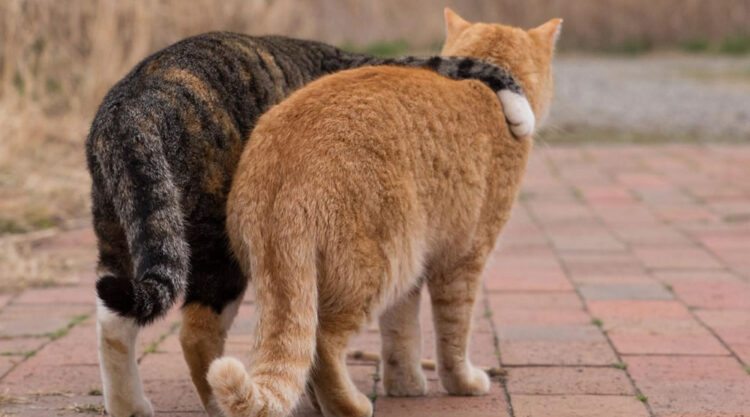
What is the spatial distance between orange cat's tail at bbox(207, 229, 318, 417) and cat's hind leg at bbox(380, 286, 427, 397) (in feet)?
2.06

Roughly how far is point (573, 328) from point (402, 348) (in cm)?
110

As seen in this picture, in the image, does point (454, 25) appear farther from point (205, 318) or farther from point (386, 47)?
point (386, 47)

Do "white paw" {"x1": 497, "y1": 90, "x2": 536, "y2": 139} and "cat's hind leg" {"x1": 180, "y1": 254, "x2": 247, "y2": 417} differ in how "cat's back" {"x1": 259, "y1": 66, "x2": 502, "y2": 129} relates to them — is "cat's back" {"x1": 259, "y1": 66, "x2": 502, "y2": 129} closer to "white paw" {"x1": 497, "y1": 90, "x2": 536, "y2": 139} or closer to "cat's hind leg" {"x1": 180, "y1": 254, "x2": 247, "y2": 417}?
"white paw" {"x1": 497, "y1": 90, "x2": 536, "y2": 139}

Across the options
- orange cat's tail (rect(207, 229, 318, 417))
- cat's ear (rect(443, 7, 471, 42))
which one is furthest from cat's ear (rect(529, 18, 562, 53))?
orange cat's tail (rect(207, 229, 318, 417))

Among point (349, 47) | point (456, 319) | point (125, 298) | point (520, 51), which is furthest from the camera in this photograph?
point (349, 47)

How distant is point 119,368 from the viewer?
322 centimetres

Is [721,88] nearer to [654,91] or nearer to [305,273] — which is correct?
[654,91]

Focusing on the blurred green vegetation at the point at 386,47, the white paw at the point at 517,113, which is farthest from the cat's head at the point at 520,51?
the blurred green vegetation at the point at 386,47

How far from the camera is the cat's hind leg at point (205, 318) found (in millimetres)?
3080

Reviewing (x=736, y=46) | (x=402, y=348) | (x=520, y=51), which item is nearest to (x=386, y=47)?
(x=736, y=46)

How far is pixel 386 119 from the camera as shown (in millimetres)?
3129

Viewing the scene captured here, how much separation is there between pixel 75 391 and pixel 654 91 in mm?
9866

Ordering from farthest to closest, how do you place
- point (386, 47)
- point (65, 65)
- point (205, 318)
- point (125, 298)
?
point (386, 47) → point (65, 65) → point (205, 318) → point (125, 298)

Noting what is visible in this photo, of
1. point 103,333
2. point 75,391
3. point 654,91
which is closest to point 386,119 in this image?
point 103,333
